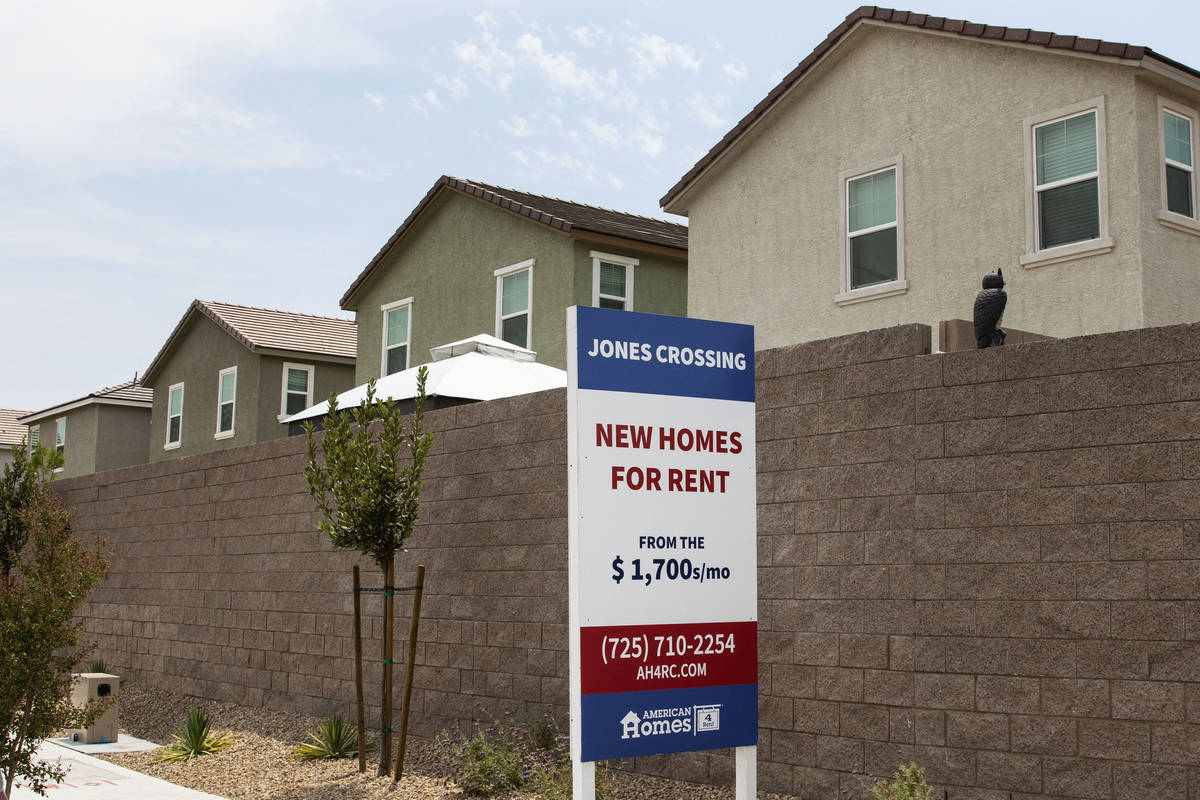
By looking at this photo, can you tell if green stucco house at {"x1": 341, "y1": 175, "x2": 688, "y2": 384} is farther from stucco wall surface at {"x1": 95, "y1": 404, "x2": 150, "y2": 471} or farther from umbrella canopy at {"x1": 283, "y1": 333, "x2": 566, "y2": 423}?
stucco wall surface at {"x1": 95, "y1": 404, "x2": 150, "y2": 471}

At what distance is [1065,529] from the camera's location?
7160mm

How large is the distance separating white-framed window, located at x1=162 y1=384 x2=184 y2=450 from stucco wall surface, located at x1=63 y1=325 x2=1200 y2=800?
21184mm

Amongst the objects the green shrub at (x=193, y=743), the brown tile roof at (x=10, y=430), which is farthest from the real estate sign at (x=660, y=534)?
the brown tile roof at (x=10, y=430)

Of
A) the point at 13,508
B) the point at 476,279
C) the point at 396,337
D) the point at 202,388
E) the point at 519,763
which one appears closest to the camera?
the point at 519,763

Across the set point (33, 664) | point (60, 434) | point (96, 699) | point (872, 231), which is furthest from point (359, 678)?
point (60, 434)

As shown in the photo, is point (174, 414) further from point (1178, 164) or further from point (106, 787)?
point (1178, 164)

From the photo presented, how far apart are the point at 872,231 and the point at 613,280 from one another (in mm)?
6426

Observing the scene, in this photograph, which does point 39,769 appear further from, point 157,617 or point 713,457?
point 157,617

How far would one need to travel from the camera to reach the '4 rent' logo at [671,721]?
5770mm

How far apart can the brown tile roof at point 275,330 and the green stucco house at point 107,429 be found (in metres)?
3.47

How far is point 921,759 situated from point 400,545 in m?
5.22

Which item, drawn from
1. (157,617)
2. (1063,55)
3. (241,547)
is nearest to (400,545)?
(241,547)

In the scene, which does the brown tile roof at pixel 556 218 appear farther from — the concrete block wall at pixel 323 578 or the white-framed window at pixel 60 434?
the white-framed window at pixel 60 434

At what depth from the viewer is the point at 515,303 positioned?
21250 mm
